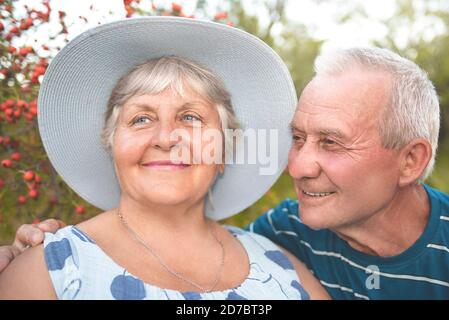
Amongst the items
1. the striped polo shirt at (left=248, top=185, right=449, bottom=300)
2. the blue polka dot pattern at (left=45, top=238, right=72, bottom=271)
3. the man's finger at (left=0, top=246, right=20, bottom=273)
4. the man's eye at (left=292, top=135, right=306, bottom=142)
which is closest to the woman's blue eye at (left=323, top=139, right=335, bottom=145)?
the man's eye at (left=292, top=135, right=306, bottom=142)

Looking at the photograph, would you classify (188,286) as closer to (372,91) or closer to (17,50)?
(372,91)

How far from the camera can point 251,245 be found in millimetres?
2504

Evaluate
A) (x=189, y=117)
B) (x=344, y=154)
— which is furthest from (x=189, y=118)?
(x=344, y=154)

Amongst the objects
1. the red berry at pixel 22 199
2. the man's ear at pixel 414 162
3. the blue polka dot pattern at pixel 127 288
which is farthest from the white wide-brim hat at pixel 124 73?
the blue polka dot pattern at pixel 127 288

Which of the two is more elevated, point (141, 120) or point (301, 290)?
point (141, 120)

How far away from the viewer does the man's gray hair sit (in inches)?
90.9

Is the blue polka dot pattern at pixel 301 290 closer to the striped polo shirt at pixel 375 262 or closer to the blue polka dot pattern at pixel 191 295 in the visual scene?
the striped polo shirt at pixel 375 262

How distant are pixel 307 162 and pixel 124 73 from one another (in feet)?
3.04

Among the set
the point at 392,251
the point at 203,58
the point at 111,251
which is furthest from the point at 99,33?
the point at 392,251

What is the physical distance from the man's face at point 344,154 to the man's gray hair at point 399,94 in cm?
4

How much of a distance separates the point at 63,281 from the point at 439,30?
6.88m

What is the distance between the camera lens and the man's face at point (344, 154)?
2.28m

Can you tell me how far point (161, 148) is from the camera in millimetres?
2105

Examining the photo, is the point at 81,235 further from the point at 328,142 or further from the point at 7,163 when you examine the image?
the point at 328,142
